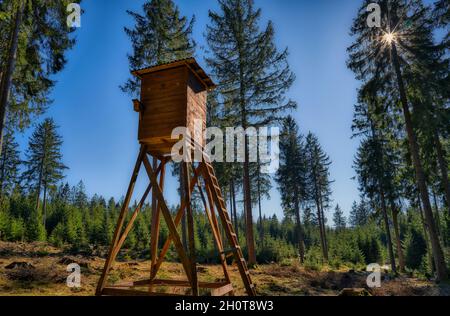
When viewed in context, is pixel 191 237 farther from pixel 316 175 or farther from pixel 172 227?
pixel 316 175

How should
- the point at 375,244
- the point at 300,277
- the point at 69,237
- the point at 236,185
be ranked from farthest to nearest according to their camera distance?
the point at 375,244
the point at 236,185
the point at 69,237
the point at 300,277

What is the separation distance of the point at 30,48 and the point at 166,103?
29.4 ft

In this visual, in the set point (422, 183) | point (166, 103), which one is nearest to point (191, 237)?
point (166, 103)

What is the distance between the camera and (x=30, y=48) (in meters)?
12.4

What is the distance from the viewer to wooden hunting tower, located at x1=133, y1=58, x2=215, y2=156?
25.2 ft

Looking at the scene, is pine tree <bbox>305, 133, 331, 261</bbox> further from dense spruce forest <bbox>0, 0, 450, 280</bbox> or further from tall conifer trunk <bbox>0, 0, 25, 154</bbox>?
tall conifer trunk <bbox>0, 0, 25, 154</bbox>

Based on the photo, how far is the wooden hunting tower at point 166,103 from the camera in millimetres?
7691

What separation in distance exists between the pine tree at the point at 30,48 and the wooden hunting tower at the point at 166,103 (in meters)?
6.55

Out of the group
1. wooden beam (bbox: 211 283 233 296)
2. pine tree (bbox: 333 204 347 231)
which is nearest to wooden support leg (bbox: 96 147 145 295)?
wooden beam (bbox: 211 283 233 296)

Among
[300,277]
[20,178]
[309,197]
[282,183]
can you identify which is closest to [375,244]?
[309,197]

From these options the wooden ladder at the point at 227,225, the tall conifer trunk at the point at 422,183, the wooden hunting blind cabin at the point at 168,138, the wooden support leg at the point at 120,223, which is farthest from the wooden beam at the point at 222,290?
the tall conifer trunk at the point at 422,183

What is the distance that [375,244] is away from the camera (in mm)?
35219
